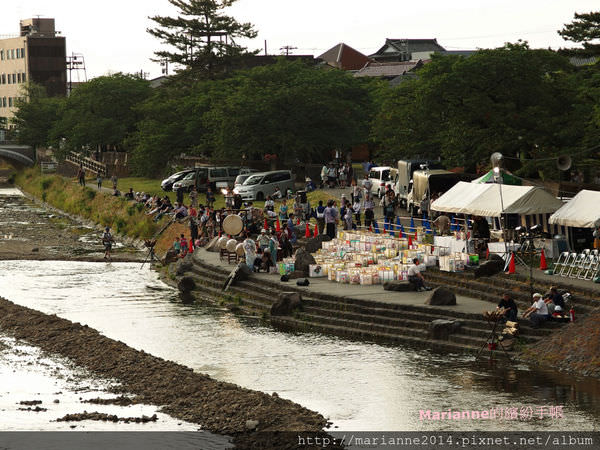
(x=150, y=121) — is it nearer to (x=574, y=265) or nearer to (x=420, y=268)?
(x=420, y=268)

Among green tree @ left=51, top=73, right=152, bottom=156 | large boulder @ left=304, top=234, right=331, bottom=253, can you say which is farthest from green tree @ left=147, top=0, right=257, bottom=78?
large boulder @ left=304, top=234, right=331, bottom=253

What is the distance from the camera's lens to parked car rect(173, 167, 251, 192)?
63812mm

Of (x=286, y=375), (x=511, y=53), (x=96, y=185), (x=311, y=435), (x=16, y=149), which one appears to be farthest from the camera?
(x=16, y=149)

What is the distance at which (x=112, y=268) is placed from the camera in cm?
4866

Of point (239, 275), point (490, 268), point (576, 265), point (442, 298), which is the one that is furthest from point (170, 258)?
point (576, 265)

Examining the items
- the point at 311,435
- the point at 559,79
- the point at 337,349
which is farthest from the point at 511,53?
the point at 311,435

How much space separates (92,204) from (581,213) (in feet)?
164

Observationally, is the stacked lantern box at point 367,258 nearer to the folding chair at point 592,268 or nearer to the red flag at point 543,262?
the red flag at point 543,262

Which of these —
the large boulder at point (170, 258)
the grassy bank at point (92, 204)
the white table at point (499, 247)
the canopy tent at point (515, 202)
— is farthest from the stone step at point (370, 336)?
the grassy bank at point (92, 204)

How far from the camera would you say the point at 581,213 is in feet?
101

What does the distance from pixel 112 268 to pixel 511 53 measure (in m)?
21.8

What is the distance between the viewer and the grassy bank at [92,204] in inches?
2417

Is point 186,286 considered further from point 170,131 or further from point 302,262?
point 170,131

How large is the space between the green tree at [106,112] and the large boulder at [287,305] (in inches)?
2406
